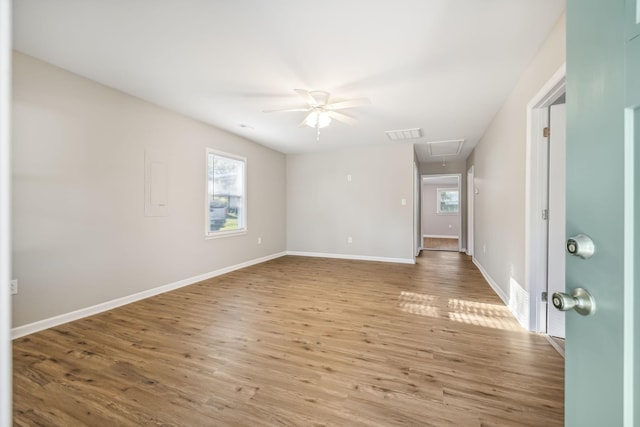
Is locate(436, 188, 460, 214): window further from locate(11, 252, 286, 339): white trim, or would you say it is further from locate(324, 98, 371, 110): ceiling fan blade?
locate(11, 252, 286, 339): white trim

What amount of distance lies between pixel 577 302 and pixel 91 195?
Answer: 12.0ft

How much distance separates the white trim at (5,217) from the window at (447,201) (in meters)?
11.2


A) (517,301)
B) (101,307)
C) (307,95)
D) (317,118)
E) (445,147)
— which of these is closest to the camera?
(517,301)

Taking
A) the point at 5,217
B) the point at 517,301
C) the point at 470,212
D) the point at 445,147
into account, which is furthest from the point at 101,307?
the point at 470,212

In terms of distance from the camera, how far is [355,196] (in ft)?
19.2

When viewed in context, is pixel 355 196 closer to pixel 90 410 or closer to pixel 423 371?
pixel 423 371

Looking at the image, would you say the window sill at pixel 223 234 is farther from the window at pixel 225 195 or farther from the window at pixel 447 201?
Answer: the window at pixel 447 201

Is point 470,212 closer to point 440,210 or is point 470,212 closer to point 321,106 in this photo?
point 440,210

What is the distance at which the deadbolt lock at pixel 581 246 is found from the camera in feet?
2.07

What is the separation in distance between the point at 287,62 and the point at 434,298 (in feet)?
10.0

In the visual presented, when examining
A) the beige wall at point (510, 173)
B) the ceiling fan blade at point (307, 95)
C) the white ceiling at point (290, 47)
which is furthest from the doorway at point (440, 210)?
the ceiling fan blade at point (307, 95)

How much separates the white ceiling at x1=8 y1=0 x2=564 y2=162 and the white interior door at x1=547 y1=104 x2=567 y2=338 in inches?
25.3

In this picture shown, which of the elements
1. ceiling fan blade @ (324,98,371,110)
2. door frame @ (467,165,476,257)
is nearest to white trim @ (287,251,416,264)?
door frame @ (467,165,476,257)

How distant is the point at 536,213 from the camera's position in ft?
7.57
